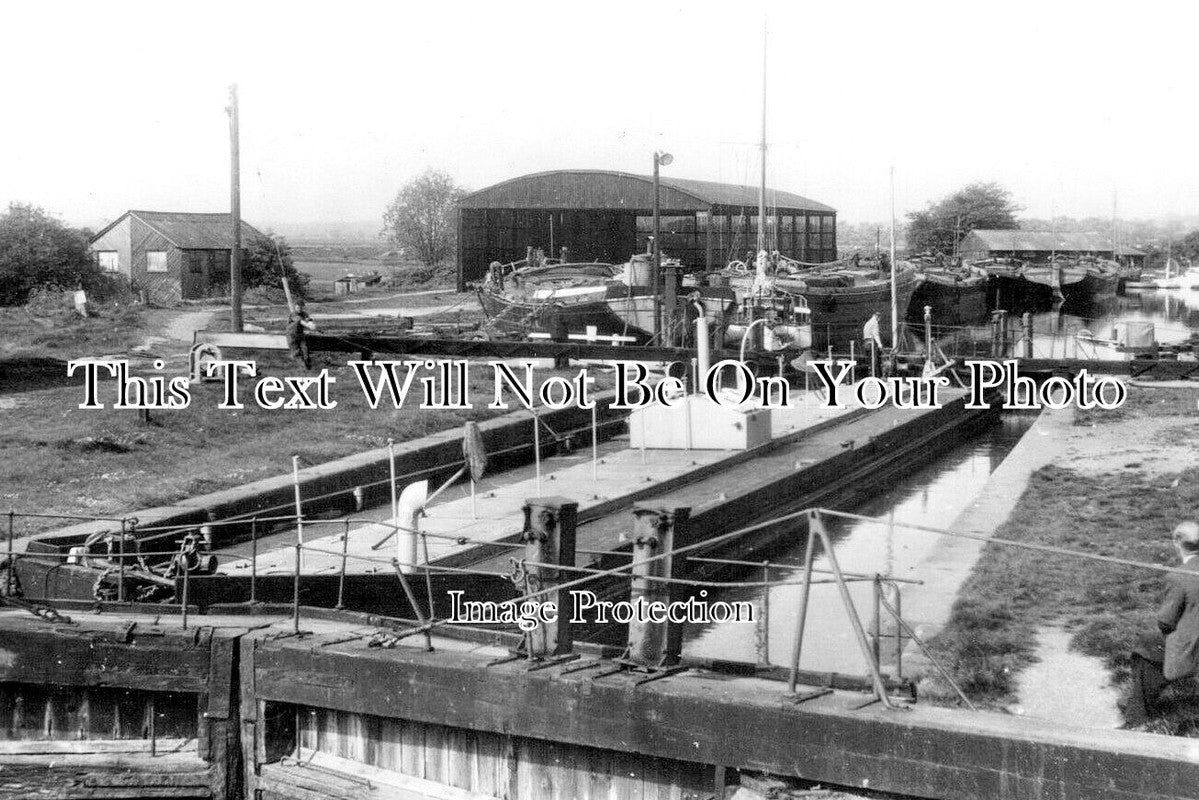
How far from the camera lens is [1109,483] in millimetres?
18375

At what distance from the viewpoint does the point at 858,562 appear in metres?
18.2

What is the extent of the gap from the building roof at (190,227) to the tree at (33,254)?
13.3ft

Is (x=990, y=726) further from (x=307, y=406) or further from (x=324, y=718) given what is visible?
(x=307, y=406)

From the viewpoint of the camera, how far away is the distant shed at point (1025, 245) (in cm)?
9550

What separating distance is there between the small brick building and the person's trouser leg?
1434 inches

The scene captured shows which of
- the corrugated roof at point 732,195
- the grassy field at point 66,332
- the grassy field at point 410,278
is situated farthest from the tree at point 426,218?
the grassy field at point 66,332

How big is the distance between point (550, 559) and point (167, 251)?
114 ft

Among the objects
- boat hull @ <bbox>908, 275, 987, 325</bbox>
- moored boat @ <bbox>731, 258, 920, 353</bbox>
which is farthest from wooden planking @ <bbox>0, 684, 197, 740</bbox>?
boat hull @ <bbox>908, 275, 987, 325</bbox>

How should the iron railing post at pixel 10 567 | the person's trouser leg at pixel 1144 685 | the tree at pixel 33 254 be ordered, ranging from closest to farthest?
the person's trouser leg at pixel 1144 685 → the iron railing post at pixel 10 567 → the tree at pixel 33 254

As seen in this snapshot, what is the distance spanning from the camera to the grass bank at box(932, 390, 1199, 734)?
1048 cm

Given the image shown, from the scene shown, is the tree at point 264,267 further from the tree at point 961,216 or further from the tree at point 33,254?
the tree at point 961,216

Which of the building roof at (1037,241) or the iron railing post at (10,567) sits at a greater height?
the building roof at (1037,241)

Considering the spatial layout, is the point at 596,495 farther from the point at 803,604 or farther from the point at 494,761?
the point at 803,604

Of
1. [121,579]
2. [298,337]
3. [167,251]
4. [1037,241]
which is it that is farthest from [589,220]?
[1037,241]
